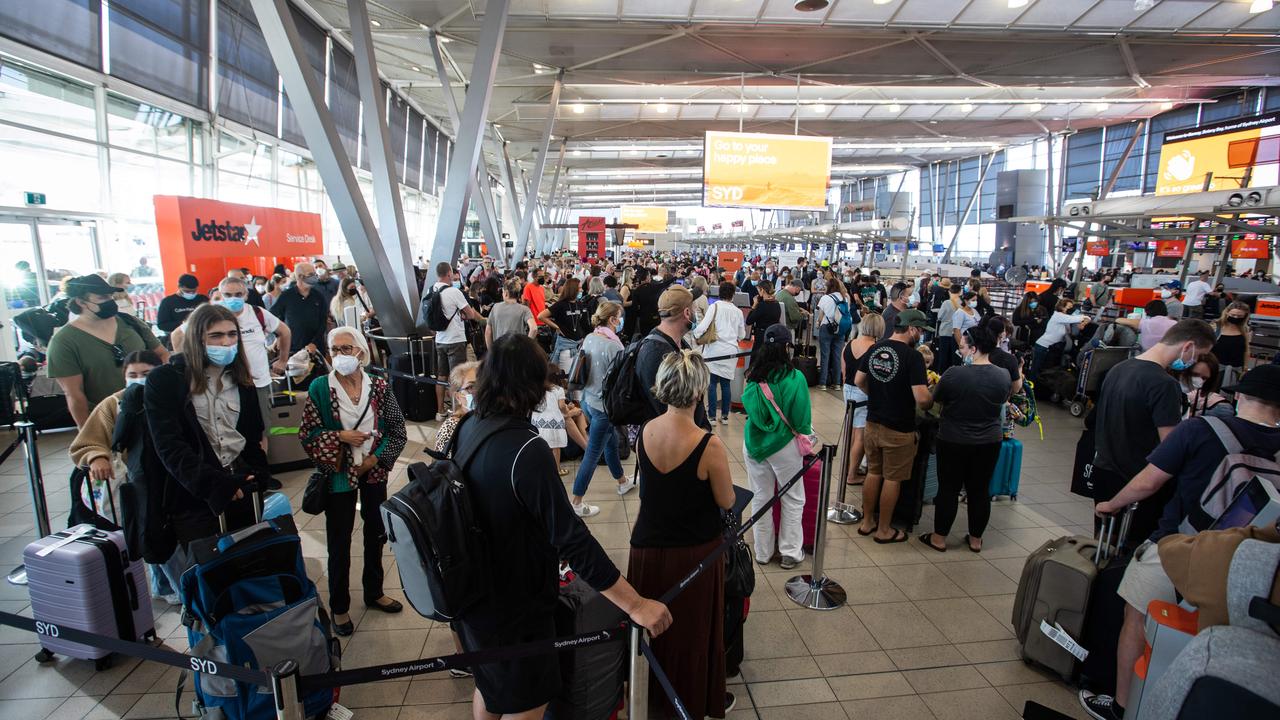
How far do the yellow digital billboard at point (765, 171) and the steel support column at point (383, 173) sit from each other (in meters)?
5.95

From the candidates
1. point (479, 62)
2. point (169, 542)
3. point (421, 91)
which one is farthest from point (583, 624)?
point (421, 91)

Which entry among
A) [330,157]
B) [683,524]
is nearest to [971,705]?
[683,524]

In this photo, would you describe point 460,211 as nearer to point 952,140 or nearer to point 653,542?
point 653,542

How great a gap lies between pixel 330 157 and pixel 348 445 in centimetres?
522

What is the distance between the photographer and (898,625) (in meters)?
3.56

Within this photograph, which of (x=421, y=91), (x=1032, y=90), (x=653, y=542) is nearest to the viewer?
(x=653, y=542)

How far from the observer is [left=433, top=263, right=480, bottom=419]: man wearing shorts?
7.22 metres

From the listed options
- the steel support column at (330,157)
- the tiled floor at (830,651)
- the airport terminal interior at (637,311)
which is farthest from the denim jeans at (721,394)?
the steel support column at (330,157)

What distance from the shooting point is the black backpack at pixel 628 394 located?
13.7 feet

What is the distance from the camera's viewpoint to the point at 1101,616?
2.98 meters

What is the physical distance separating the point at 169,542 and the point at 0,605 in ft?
6.11

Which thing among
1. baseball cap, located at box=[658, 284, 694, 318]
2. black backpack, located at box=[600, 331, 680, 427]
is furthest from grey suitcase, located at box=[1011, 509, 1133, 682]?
baseball cap, located at box=[658, 284, 694, 318]

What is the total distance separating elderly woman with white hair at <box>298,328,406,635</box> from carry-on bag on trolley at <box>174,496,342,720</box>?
2.13ft

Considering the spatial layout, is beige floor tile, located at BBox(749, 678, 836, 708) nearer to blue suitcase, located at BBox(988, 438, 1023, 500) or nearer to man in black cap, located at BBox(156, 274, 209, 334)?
blue suitcase, located at BBox(988, 438, 1023, 500)
